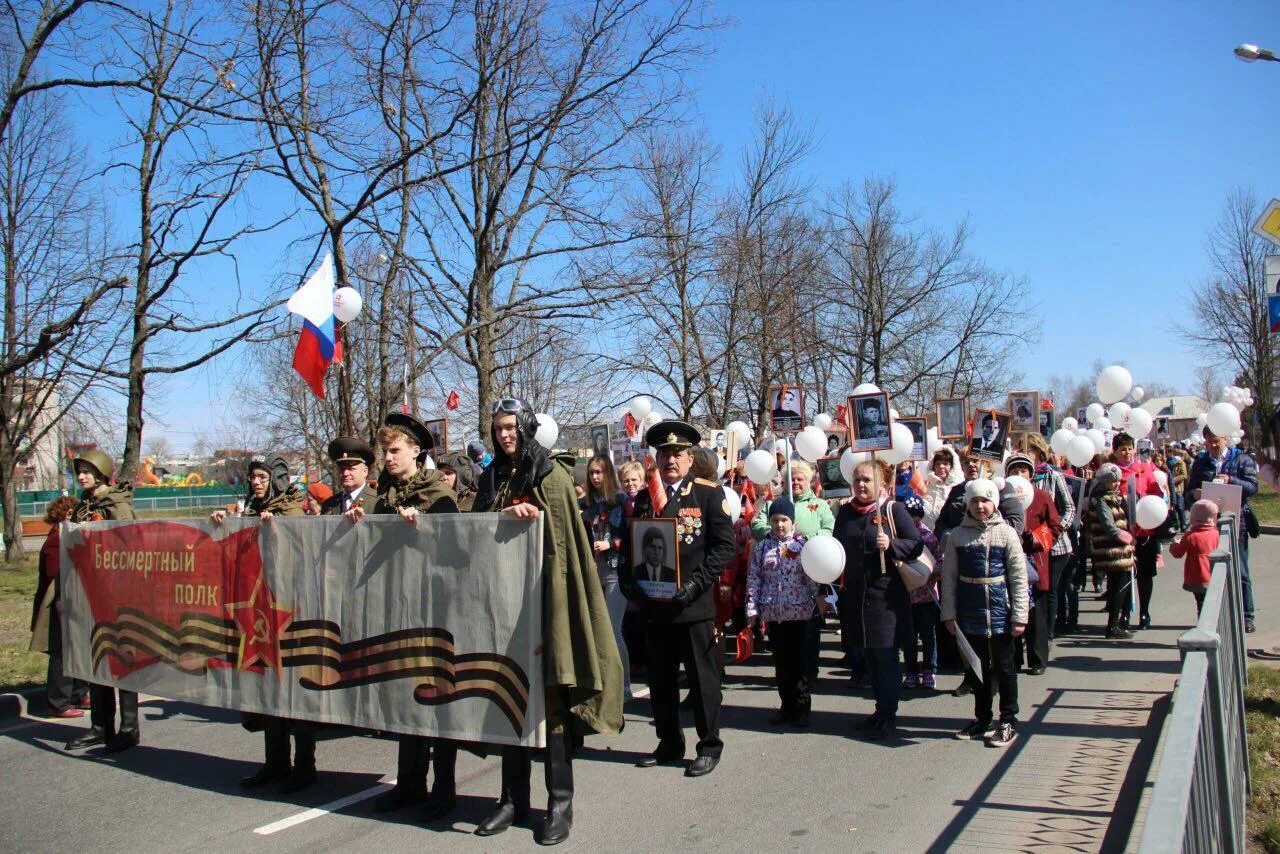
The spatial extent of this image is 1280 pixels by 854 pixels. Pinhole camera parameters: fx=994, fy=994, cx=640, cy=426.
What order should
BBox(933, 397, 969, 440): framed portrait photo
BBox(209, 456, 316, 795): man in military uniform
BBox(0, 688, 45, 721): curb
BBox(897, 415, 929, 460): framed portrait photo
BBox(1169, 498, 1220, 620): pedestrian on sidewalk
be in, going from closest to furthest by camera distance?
1. BBox(209, 456, 316, 795): man in military uniform
2. BBox(0, 688, 45, 721): curb
3. BBox(1169, 498, 1220, 620): pedestrian on sidewalk
4. BBox(897, 415, 929, 460): framed portrait photo
5. BBox(933, 397, 969, 440): framed portrait photo

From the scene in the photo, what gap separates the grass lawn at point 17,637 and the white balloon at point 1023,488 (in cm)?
888

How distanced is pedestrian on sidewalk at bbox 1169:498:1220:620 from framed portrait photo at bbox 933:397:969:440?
224 inches

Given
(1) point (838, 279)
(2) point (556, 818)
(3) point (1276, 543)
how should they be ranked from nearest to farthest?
(2) point (556, 818) → (3) point (1276, 543) → (1) point (838, 279)

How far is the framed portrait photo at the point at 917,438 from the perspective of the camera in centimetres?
1212

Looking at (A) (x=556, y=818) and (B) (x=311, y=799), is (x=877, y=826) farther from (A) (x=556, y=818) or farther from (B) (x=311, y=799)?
(B) (x=311, y=799)

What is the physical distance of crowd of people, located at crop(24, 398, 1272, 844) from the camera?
517cm

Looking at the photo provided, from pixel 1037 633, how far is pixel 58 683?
829 cm

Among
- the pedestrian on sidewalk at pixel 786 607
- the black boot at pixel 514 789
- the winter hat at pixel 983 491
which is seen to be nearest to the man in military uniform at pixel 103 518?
the black boot at pixel 514 789

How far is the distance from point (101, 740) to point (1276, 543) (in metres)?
20.2

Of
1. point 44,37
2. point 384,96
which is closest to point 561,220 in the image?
point 384,96

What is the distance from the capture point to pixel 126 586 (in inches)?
280

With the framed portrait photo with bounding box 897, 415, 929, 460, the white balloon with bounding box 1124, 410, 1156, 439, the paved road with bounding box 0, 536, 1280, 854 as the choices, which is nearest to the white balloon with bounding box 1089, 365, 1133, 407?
the white balloon with bounding box 1124, 410, 1156, 439

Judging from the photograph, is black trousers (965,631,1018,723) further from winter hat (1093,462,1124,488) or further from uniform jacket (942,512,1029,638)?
winter hat (1093,462,1124,488)

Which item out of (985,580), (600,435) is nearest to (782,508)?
(985,580)
